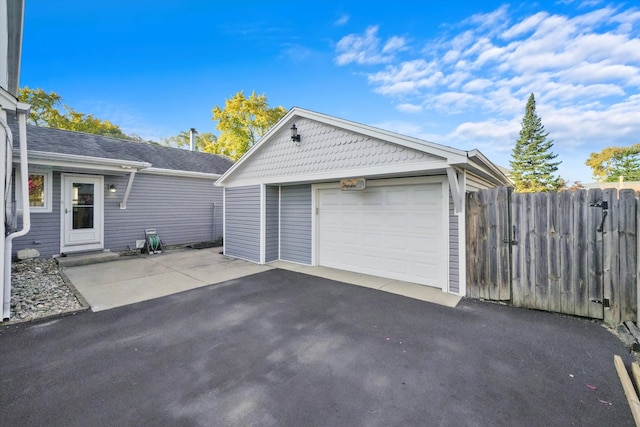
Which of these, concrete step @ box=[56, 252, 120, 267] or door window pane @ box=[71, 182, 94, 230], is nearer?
concrete step @ box=[56, 252, 120, 267]

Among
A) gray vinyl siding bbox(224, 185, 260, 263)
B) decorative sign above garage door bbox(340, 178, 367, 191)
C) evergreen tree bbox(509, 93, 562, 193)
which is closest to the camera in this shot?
decorative sign above garage door bbox(340, 178, 367, 191)

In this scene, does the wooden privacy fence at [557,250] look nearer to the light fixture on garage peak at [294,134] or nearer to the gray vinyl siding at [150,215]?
the light fixture on garage peak at [294,134]

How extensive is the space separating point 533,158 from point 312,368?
34.0 metres

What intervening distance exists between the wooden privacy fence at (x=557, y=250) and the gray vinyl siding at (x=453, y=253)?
18cm

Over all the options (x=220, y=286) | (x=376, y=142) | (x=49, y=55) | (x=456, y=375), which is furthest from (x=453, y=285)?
(x=49, y=55)

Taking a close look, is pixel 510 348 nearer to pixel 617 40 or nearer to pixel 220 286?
pixel 220 286

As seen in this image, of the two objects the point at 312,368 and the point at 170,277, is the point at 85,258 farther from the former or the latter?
the point at 312,368

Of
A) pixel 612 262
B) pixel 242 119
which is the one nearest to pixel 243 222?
pixel 612 262

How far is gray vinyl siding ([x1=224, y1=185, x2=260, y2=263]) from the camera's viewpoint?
746 cm

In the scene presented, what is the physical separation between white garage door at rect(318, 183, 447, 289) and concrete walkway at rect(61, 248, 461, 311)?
289 mm

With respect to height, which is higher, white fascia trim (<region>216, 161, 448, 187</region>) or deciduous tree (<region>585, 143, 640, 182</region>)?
deciduous tree (<region>585, 143, 640, 182</region>)

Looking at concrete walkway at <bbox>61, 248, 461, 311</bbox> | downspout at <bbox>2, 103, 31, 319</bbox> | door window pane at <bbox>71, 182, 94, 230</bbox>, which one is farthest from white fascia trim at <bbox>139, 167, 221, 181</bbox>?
downspout at <bbox>2, 103, 31, 319</bbox>

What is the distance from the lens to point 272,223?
7.49 meters

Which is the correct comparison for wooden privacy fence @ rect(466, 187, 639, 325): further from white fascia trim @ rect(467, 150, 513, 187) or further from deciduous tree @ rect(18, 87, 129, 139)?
deciduous tree @ rect(18, 87, 129, 139)
